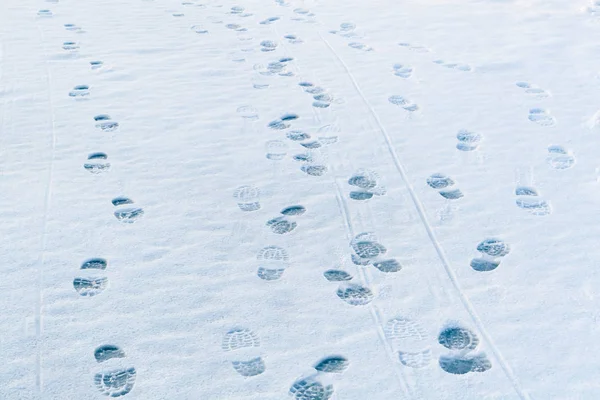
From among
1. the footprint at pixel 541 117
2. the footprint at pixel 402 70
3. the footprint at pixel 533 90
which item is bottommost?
the footprint at pixel 402 70

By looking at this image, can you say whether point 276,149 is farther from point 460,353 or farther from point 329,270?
point 460,353

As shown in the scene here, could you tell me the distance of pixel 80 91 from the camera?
420 cm

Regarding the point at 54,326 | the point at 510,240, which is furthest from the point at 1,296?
the point at 510,240

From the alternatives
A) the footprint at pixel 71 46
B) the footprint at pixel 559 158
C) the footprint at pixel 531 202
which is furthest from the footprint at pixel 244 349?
the footprint at pixel 71 46

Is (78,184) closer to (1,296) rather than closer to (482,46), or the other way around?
(1,296)

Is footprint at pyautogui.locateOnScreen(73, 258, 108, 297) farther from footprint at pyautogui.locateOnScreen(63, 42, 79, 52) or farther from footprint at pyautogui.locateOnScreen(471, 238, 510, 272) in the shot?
footprint at pyautogui.locateOnScreen(63, 42, 79, 52)

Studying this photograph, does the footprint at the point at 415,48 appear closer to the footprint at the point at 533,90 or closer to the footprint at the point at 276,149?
the footprint at the point at 533,90

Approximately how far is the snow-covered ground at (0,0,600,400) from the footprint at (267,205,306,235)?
2 centimetres

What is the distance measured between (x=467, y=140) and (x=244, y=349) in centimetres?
201

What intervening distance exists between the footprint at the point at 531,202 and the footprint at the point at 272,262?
4.10 feet

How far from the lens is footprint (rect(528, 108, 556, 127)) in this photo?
3855 millimetres

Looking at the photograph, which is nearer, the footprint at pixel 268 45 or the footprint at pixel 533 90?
the footprint at pixel 533 90

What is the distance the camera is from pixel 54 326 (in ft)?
8.07

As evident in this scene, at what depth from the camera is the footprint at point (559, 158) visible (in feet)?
11.4
